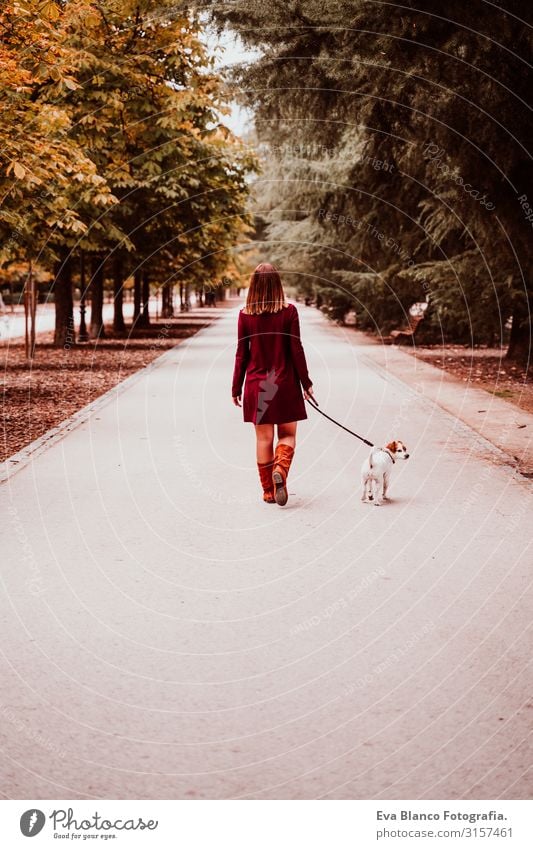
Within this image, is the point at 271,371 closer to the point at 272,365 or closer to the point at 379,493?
the point at 272,365

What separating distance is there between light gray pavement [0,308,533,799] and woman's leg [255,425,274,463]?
17.9 inches

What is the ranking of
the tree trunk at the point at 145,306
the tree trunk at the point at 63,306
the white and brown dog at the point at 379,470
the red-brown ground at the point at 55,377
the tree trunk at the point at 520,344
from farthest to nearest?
the tree trunk at the point at 145,306, the tree trunk at the point at 63,306, the tree trunk at the point at 520,344, the red-brown ground at the point at 55,377, the white and brown dog at the point at 379,470

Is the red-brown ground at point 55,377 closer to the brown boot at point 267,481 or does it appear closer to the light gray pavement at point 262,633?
the light gray pavement at point 262,633

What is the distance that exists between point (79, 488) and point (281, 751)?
614 centimetres

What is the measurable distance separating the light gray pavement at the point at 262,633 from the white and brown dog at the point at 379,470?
0.55 ft

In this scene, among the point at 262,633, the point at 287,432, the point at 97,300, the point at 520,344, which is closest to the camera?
the point at 262,633

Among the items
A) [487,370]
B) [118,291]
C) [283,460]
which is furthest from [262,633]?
[118,291]

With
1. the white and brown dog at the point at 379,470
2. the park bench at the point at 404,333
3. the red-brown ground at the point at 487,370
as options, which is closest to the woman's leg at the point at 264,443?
the white and brown dog at the point at 379,470

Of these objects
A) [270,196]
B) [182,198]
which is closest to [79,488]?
[182,198]

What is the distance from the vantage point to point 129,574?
22.9 feet

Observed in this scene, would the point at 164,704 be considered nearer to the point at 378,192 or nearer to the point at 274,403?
the point at 274,403

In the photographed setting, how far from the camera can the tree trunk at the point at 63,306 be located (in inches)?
1156

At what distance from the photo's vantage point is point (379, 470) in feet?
30.2

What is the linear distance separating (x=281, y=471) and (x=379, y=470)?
836 mm
